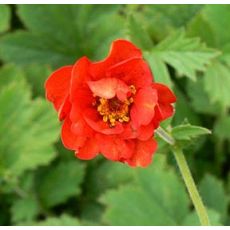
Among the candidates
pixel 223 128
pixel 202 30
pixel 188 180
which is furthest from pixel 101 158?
pixel 188 180

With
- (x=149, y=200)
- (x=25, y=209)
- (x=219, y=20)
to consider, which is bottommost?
(x=25, y=209)

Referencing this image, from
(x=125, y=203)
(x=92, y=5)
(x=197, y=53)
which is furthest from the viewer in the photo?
(x=92, y=5)

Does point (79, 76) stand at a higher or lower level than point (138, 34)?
higher

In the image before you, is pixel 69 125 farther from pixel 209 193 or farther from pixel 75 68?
pixel 209 193

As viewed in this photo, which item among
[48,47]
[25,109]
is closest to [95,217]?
[25,109]

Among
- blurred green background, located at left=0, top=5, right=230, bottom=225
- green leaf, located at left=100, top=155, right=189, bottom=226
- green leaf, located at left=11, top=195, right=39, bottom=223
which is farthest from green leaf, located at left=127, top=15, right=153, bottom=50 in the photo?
green leaf, located at left=11, top=195, right=39, bottom=223

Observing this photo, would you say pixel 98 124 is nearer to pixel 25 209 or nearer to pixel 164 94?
pixel 164 94

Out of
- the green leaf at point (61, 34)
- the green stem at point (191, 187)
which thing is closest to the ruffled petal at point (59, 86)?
the green stem at point (191, 187)
